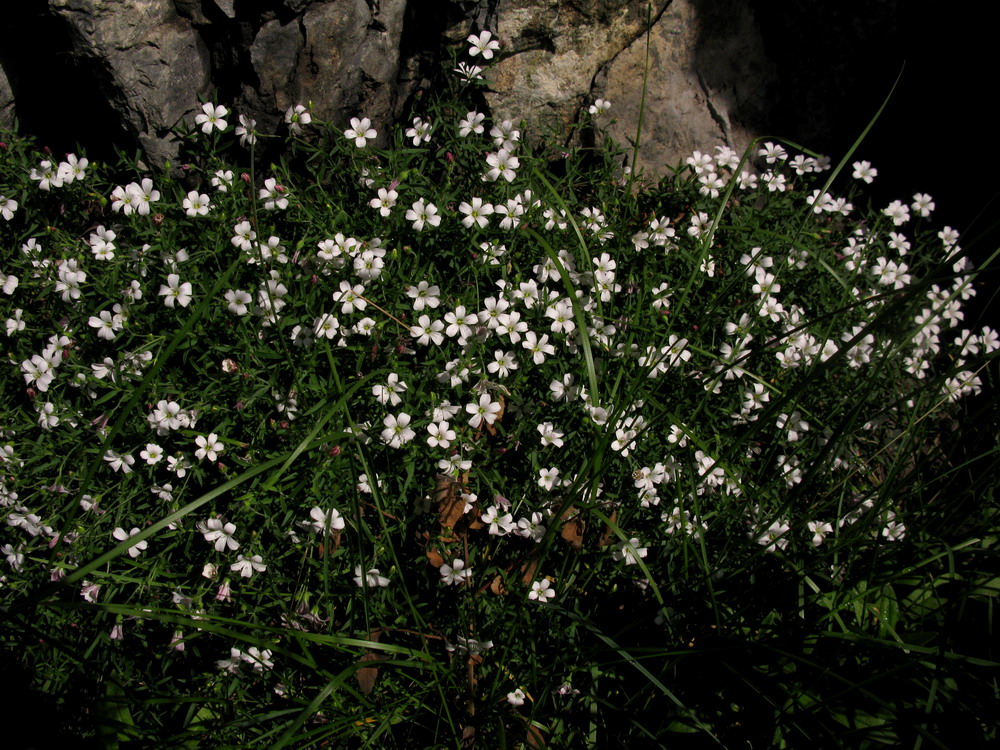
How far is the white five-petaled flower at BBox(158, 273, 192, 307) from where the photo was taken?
343cm

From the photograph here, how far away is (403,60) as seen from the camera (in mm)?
4410

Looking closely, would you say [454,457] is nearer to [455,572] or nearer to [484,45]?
[455,572]

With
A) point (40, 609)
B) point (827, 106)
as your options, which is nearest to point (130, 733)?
point (40, 609)

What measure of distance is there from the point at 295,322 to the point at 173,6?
85.6 inches

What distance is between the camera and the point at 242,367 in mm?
3420

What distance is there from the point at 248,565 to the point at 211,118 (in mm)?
2476

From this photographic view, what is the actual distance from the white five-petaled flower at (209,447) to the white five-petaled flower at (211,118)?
5.66 feet

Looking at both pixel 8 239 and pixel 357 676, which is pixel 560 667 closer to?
pixel 357 676

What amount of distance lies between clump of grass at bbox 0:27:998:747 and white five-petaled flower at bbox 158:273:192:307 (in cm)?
2

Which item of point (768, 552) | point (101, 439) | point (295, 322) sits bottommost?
point (768, 552)

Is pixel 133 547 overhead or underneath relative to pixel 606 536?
overhead

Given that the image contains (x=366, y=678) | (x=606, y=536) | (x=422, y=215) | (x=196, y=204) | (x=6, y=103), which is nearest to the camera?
(x=366, y=678)

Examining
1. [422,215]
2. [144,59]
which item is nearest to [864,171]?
[422,215]

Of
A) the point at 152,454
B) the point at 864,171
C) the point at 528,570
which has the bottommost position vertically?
the point at 528,570
